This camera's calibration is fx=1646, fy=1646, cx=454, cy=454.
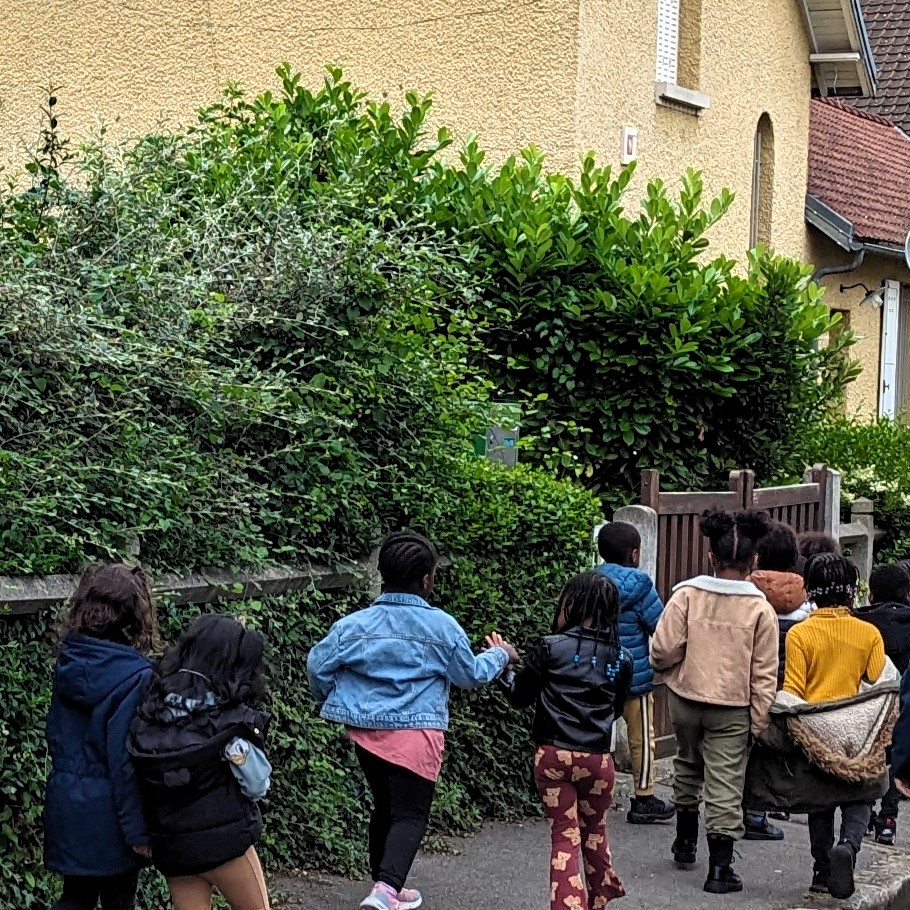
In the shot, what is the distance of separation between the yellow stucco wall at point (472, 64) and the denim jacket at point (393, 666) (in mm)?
7065

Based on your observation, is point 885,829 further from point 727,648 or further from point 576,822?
point 576,822

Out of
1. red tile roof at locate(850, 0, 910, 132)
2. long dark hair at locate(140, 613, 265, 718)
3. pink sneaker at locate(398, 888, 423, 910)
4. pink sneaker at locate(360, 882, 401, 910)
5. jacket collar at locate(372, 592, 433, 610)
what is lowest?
pink sneaker at locate(398, 888, 423, 910)

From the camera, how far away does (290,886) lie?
675 centimetres

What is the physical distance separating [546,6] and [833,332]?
25.6ft

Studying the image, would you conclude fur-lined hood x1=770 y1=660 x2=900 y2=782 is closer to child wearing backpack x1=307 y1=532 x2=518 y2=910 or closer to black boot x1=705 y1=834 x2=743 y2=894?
black boot x1=705 y1=834 x2=743 y2=894

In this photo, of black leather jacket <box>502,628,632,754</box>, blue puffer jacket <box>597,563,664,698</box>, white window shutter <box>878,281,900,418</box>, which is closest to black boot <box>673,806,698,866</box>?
blue puffer jacket <box>597,563,664,698</box>

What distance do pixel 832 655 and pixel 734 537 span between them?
2.24 ft

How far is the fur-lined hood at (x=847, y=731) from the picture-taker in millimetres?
7148

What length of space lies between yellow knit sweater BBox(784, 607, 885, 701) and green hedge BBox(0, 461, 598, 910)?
1561 mm

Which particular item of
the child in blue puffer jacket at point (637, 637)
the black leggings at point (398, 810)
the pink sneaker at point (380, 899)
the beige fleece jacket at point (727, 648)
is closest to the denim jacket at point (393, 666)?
the black leggings at point (398, 810)

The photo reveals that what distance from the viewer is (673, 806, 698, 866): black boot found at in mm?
7750

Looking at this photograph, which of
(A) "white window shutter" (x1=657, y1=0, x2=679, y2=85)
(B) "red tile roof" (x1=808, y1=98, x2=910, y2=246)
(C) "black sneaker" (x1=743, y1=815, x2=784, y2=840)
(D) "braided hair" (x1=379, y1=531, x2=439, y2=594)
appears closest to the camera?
(D) "braided hair" (x1=379, y1=531, x2=439, y2=594)

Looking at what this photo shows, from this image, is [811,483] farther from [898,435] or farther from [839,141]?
[839,141]

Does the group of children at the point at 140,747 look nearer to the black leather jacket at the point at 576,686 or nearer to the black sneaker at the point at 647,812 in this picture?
the black leather jacket at the point at 576,686
